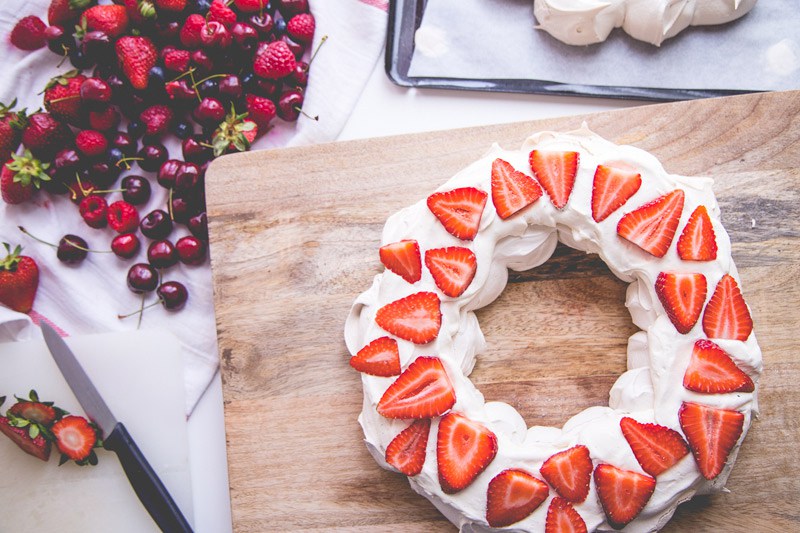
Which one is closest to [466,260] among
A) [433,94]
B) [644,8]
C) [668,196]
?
[668,196]

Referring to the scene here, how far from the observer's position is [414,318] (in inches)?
64.5

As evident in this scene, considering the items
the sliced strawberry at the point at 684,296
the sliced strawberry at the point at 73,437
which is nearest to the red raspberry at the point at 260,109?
the sliced strawberry at the point at 73,437

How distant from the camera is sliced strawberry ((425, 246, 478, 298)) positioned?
64.7 inches

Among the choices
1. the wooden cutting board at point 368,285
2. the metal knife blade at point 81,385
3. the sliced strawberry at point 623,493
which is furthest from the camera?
the metal knife blade at point 81,385

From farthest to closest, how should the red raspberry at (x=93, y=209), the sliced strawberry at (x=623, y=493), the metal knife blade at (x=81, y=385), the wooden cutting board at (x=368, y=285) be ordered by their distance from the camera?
the red raspberry at (x=93, y=209), the metal knife blade at (x=81, y=385), the wooden cutting board at (x=368, y=285), the sliced strawberry at (x=623, y=493)

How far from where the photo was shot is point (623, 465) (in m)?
1.60

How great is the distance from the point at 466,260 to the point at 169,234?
0.94 metres

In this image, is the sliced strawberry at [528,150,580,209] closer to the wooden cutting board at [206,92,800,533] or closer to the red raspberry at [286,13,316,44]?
the wooden cutting board at [206,92,800,533]

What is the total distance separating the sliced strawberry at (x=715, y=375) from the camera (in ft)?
5.21

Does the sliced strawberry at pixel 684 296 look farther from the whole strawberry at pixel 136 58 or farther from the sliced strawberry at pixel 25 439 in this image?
the sliced strawberry at pixel 25 439

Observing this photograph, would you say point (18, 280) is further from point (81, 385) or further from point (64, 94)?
point (64, 94)

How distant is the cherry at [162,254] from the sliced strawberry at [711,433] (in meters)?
1.43

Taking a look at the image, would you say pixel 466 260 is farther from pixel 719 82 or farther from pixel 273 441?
pixel 719 82

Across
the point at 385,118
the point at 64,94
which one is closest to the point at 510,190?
the point at 385,118
